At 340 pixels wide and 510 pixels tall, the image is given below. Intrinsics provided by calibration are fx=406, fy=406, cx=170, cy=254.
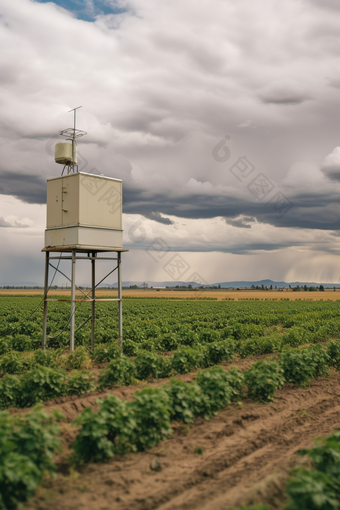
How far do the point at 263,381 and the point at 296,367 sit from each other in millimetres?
2168

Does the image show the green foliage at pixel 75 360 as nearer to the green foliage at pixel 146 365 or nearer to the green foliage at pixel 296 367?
the green foliage at pixel 146 365

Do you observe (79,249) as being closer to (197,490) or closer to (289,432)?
(289,432)

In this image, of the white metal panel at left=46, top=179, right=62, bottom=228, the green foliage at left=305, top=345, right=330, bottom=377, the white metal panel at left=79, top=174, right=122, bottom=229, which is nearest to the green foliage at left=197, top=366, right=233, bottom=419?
the green foliage at left=305, top=345, right=330, bottom=377

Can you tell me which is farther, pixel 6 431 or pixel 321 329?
pixel 321 329

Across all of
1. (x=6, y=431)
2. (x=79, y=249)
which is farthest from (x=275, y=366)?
(x=79, y=249)

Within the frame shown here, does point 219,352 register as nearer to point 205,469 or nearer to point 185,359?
point 185,359

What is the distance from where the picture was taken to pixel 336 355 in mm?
15484

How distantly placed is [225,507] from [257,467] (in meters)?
1.64

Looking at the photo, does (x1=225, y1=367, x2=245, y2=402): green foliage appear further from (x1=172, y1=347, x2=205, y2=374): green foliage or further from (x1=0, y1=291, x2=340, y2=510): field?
(x1=172, y1=347, x2=205, y2=374): green foliage

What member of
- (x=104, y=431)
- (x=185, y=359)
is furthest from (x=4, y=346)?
(x=104, y=431)

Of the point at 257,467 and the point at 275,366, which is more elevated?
the point at 275,366

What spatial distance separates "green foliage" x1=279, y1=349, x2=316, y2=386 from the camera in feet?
40.4

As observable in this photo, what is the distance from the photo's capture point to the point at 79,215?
16.0 m

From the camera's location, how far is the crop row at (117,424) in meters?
5.46
